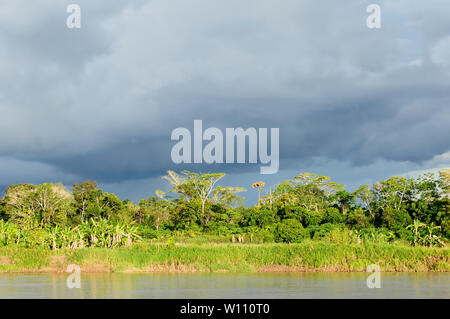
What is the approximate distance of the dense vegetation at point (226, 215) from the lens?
35.0 m

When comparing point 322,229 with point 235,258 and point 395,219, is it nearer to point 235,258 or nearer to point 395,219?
point 395,219

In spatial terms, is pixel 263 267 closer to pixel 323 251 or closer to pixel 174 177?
pixel 323 251

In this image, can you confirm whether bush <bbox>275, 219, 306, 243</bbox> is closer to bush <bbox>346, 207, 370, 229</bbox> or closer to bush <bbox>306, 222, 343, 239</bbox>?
bush <bbox>306, 222, 343, 239</bbox>

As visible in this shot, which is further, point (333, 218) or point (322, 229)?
point (333, 218)

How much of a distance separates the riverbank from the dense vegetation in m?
2.36

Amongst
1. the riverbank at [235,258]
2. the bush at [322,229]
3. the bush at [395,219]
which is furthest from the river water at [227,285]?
the bush at [395,219]

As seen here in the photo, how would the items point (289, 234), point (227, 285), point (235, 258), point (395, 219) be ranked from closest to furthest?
point (227, 285)
point (235, 258)
point (289, 234)
point (395, 219)

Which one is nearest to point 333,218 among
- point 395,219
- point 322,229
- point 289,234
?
point 322,229

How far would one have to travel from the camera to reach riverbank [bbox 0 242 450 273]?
2898 cm

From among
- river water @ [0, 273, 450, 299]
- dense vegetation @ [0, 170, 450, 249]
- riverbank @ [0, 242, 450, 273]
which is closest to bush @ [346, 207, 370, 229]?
dense vegetation @ [0, 170, 450, 249]

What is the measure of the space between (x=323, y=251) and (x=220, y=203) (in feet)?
99.9

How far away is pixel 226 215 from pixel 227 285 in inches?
1178

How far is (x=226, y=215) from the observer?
5253cm

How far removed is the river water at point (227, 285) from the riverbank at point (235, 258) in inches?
56.5
